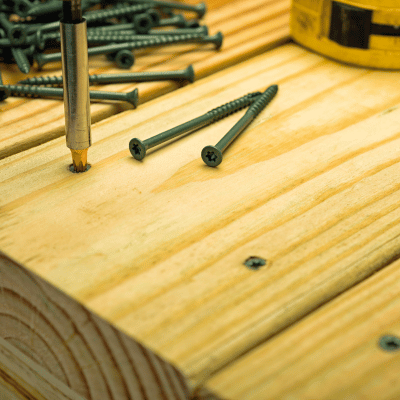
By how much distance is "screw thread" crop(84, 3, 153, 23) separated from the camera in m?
1.38

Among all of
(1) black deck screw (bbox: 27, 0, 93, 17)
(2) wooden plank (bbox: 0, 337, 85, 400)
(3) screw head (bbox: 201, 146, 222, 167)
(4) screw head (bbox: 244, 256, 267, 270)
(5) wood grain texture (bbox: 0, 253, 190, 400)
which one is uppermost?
(1) black deck screw (bbox: 27, 0, 93, 17)

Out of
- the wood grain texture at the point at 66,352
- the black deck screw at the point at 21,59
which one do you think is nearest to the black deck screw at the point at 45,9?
the black deck screw at the point at 21,59

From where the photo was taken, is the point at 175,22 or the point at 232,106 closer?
the point at 232,106

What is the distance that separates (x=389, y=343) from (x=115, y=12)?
112cm

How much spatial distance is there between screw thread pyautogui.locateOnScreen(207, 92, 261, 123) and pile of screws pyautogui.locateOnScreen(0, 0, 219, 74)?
0.31 metres

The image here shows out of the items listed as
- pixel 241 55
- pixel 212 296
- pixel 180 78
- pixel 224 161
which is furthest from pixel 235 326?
pixel 241 55

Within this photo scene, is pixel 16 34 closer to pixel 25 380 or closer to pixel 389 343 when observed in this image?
pixel 25 380

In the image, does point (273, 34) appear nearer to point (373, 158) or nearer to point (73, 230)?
point (373, 158)

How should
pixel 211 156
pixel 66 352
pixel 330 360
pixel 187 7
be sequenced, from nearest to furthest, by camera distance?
1. pixel 330 360
2. pixel 66 352
3. pixel 211 156
4. pixel 187 7

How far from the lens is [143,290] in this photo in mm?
633

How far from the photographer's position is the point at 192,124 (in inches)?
38.3

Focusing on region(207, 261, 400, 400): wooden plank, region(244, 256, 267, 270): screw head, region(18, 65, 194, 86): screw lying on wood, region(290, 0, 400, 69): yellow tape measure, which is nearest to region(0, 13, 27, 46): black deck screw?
region(18, 65, 194, 86): screw lying on wood

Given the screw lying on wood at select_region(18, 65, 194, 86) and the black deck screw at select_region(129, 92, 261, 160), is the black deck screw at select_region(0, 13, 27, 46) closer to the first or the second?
the screw lying on wood at select_region(18, 65, 194, 86)

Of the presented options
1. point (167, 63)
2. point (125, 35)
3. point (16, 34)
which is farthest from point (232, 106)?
point (16, 34)
